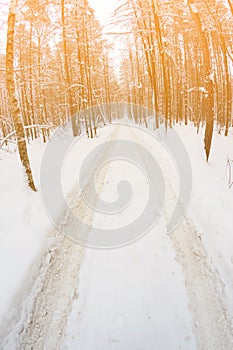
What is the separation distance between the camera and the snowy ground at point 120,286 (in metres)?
3.39

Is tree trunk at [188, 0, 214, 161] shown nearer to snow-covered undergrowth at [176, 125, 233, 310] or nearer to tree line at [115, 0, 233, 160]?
tree line at [115, 0, 233, 160]

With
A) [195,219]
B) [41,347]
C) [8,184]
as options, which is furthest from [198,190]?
[8,184]

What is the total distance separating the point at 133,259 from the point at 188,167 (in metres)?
5.46

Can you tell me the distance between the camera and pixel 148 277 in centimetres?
432

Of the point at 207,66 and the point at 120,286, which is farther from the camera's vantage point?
the point at 207,66

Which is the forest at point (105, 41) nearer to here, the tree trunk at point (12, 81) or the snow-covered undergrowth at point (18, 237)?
the tree trunk at point (12, 81)

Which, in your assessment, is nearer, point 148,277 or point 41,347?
point 41,347

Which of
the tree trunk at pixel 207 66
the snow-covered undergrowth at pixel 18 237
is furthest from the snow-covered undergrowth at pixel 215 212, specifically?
the snow-covered undergrowth at pixel 18 237

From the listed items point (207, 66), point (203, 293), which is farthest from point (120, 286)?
point (207, 66)

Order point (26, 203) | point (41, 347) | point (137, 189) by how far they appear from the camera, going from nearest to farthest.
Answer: point (41, 347), point (26, 203), point (137, 189)

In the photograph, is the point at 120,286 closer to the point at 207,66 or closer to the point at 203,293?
the point at 203,293

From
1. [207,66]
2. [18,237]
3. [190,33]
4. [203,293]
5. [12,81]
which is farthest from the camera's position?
[190,33]

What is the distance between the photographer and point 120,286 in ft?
13.7

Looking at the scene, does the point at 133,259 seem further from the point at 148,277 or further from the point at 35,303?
the point at 35,303
